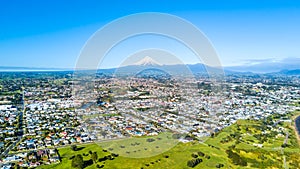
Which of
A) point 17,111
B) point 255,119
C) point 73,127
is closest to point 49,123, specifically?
point 73,127

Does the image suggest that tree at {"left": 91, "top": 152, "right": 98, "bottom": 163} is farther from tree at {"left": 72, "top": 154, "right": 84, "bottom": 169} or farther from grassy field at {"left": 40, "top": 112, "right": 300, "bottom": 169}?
tree at {"left": 72, "top": 154, "right": 84, "bottom": 169}

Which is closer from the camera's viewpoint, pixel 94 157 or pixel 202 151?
pixel 94 157

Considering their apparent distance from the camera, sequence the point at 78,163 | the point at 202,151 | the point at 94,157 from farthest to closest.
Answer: the point at 202,151 → the point at 94,157 → the point at 78,163

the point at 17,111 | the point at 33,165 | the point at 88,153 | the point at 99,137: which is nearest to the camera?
the point at 33,165

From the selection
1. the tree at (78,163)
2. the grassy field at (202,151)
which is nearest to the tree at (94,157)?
the grassy field at (202,151)

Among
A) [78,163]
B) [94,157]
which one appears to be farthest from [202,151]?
[78,163]

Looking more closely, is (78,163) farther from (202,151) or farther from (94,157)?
(202,151)

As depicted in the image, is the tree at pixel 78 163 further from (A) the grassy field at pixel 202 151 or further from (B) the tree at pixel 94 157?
(B) the tree at pixel 94 157

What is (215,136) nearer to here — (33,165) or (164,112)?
(164,112)
